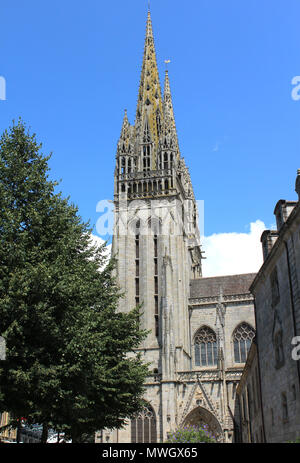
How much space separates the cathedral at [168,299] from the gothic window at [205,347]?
9 cm

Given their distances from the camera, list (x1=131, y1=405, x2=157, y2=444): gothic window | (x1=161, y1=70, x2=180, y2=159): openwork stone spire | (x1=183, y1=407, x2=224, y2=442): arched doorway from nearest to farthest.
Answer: (x1=183, y1=407, x2=224, y2=442): arched doorway, (x1=131, y1=405, x2=157, y2=444): gothic window, (x1=161, y1=70, x2=180, y2=159): openwork stone spire

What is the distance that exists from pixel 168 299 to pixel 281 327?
87.9 ft

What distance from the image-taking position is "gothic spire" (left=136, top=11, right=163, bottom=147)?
55.0 meters

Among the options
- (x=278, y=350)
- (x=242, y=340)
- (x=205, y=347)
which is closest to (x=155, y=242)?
(x=205, y=347)

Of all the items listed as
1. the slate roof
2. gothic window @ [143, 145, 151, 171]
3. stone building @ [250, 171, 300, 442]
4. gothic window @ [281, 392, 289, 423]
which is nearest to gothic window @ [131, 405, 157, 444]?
the slate roof

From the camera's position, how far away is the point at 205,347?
47.2m

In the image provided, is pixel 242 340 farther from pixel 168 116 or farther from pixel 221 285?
pixel 168 116

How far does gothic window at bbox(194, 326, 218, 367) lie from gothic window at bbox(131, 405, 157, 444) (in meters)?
8.52

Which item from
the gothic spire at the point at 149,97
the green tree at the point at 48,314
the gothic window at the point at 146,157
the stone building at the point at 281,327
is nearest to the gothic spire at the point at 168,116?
the gothic spire at the point at 149,97

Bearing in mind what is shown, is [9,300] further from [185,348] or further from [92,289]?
[185,348]

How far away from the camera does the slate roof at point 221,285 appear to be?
2015 inches

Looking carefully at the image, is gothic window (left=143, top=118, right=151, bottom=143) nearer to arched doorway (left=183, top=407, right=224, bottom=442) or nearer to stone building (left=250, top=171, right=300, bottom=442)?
arched doorway (left=183, top=407, right=224, bottom=442)

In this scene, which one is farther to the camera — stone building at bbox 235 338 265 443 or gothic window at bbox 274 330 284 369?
stone building at bbox 235 338 265 443

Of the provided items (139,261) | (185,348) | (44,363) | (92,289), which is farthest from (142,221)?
(44,363)
